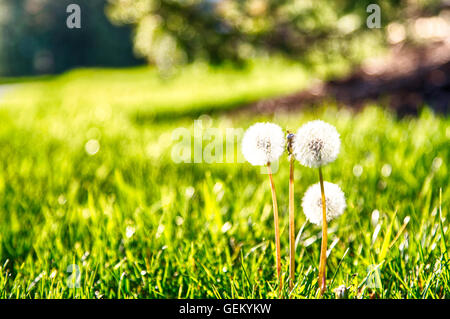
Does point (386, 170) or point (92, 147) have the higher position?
point (92, 147)

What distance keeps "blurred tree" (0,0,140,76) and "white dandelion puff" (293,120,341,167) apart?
16188 mm

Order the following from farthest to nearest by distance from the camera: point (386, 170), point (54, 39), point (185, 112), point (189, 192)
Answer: point (54, 39)
point (185, 112)
point (386, 170)
point (189, 192)

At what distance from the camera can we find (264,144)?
2.53 feet

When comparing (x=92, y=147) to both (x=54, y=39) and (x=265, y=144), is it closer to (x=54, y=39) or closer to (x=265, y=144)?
(x=265, y=144)

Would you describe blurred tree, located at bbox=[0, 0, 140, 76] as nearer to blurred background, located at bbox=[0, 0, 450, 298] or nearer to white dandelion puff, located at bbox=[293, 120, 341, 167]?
blurred background, located at bbox=[0, 0, 450, 298]

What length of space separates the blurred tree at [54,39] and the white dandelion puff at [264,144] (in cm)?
1611

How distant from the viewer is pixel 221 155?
263 centimetres

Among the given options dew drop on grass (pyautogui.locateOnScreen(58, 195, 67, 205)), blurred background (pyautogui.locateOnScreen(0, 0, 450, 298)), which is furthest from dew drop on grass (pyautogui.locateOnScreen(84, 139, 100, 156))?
dew drop on grass (pyautogui.locateOnScreen(58, 195, 67, 205))

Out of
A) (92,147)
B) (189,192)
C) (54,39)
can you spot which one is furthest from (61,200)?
(54,39)

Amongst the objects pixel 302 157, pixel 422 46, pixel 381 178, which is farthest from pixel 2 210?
pixel 422 46

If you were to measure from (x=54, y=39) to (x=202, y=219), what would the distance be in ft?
56.0

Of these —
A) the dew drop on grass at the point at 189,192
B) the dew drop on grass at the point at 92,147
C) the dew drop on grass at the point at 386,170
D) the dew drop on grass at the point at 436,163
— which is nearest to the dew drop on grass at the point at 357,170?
the dew drop on grass at the point at 386,170

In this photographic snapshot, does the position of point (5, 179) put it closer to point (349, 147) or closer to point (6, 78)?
point (349, 147)
